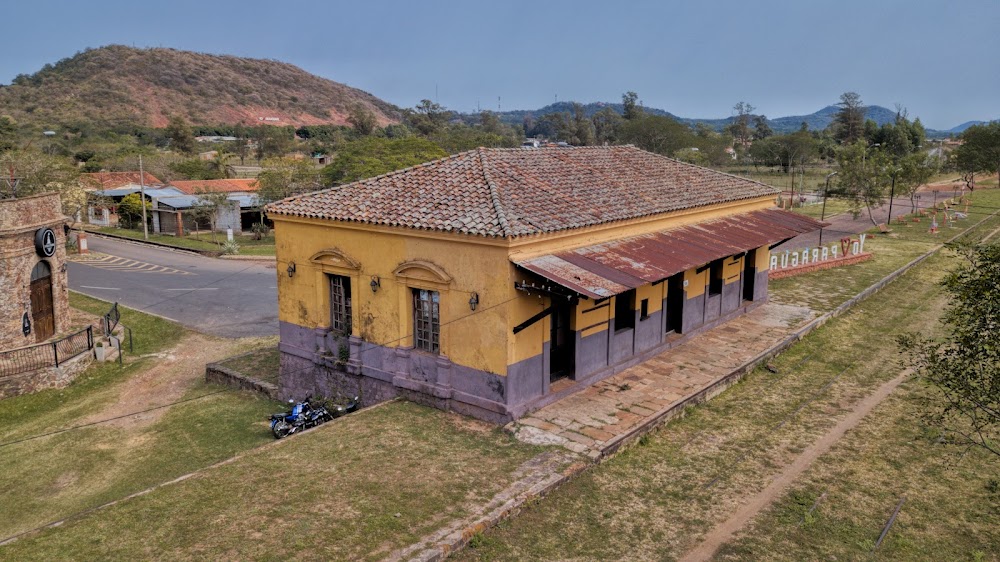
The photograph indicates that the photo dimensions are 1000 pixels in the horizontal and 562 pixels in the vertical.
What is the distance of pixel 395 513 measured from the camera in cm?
905

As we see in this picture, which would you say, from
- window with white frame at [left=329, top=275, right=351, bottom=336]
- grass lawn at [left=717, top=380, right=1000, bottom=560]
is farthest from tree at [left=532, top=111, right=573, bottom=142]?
grass lawn at [left=717, top=380, right=1000, bottom=560]

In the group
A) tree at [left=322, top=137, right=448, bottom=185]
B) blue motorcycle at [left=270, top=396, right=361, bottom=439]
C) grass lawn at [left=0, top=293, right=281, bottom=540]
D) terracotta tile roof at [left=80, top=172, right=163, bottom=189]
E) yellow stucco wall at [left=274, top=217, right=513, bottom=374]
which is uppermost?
tree at [left=322, top=137, right=448, bottom=185]

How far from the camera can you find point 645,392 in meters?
13.4

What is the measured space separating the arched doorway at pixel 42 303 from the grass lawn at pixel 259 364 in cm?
551

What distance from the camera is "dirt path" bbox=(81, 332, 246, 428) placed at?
1505 centimetres

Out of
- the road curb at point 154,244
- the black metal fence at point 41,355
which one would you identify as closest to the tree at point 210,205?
the road curb at point 154,244

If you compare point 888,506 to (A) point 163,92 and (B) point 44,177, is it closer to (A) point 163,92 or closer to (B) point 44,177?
(B) point 44,177

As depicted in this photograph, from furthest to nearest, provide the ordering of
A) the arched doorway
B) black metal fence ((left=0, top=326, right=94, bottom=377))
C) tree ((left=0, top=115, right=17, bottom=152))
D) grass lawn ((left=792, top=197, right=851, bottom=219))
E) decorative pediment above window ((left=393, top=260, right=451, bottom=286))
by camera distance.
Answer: tree ((left=0, top=115, right=17, bottom=152)) < grass lawn ((left=792, top=197, right=851, bottom=219)) < the arched doorway < black metal fence ((left=0, top=326, right=94, bottom=377)) < decorative pediment above window ((left=393, top=260, right=451, bottom=286))

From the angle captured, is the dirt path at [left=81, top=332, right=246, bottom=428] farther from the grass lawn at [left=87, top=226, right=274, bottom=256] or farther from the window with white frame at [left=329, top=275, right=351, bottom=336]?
the grass lawn at [left=87, top=226, right=274, bottom=256]

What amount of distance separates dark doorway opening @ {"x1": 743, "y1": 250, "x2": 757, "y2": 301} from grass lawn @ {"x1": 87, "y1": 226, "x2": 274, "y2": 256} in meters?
23.3

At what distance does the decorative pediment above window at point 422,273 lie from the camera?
12.2 meters

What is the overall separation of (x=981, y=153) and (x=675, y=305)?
54.0m

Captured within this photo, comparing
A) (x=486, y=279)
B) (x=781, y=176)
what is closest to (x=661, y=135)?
(x=781, y=176)

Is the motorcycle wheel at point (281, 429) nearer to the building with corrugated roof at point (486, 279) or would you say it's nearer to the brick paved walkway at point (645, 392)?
the building with corrugated roof at point (486, 279)
